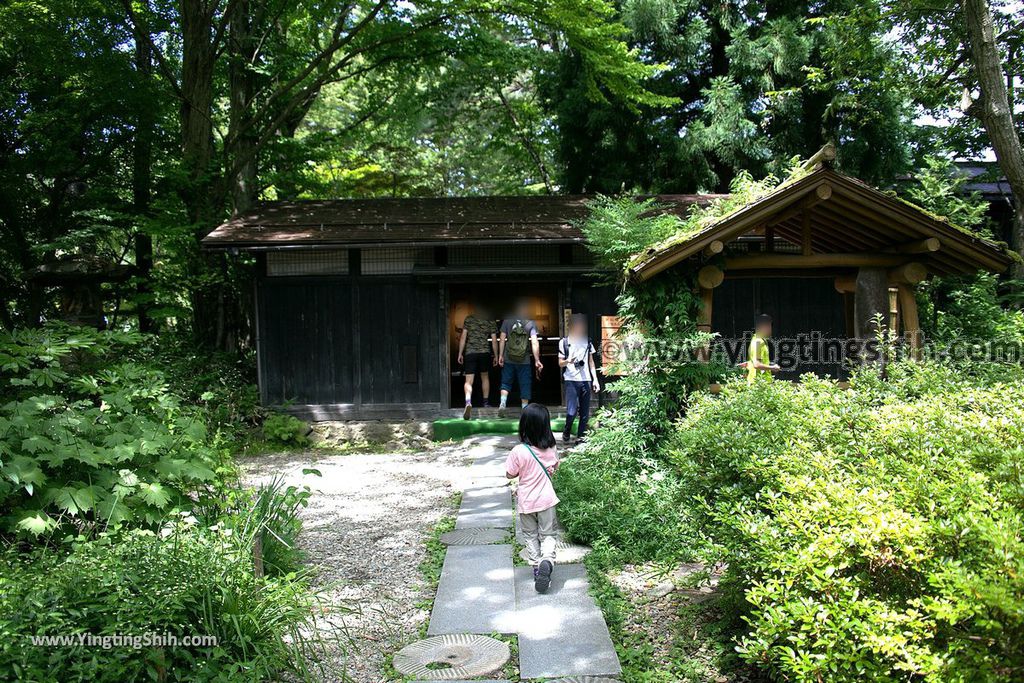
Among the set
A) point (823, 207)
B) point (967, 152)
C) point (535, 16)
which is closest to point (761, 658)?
point (823, 207)

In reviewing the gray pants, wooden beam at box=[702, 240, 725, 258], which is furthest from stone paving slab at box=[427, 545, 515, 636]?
wooden beam at box=[702, 240, 725, 258]

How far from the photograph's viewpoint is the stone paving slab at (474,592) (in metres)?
4.41

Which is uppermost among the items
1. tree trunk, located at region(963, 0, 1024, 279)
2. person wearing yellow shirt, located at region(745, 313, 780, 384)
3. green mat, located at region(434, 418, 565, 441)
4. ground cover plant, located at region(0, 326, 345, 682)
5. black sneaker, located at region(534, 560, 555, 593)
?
tree trunk, located at region(963, 0, 1024, 279)

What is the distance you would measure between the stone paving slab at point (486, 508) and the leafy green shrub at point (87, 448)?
255cm

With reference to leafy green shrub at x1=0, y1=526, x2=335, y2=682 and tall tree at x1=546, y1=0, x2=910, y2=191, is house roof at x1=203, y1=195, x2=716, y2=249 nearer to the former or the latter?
tall tree at x1=546, y1=0, x2=910, y2=191

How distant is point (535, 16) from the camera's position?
38.8ft

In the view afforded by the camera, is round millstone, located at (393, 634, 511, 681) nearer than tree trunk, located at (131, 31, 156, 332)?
Yes

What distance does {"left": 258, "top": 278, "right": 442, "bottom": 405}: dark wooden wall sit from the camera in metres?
11.7

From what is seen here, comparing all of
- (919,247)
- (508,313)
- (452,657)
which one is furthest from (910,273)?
(508,313)

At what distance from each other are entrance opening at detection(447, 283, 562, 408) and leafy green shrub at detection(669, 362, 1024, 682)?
964 cm

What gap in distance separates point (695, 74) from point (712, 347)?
9904 mm

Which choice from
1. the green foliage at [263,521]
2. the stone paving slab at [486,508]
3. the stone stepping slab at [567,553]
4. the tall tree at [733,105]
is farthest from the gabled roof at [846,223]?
the tall tree at [733,105]

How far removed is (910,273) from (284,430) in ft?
29.7

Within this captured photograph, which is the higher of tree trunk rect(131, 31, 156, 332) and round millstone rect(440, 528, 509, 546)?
tree trunk rect(131, 31, 156, 332)
